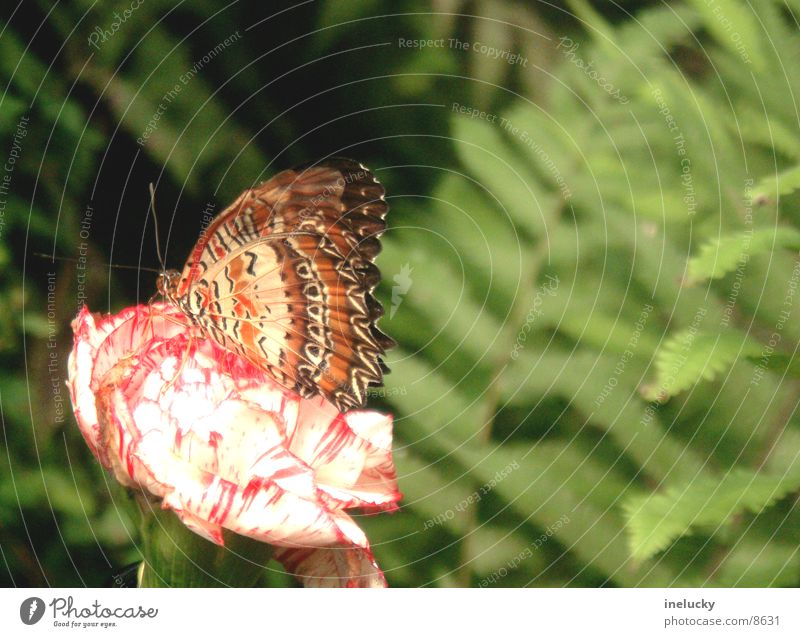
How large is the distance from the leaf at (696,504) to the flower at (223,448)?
0.73ft

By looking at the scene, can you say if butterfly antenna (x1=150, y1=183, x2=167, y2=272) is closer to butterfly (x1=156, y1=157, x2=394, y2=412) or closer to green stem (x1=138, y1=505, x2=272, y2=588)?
butterfly (x1=156, y1=157, x2=394, y2=412)

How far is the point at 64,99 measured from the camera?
604 millimetres

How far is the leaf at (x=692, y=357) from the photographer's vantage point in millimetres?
626

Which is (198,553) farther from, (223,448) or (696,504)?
A: (696,504)

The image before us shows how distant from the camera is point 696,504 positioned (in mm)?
628

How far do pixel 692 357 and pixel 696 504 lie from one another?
0.34 feet

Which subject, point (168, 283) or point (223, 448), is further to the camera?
point (168, 283)

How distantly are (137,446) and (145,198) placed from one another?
25 centimetres

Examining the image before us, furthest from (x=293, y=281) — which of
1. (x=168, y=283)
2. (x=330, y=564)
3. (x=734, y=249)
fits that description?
(x=734, y=249)

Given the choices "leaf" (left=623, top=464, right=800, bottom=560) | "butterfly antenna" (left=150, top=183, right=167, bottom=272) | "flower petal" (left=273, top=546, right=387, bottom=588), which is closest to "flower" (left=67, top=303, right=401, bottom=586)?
"flower petal" (left=273, top=546, right=387, bottom=588)
